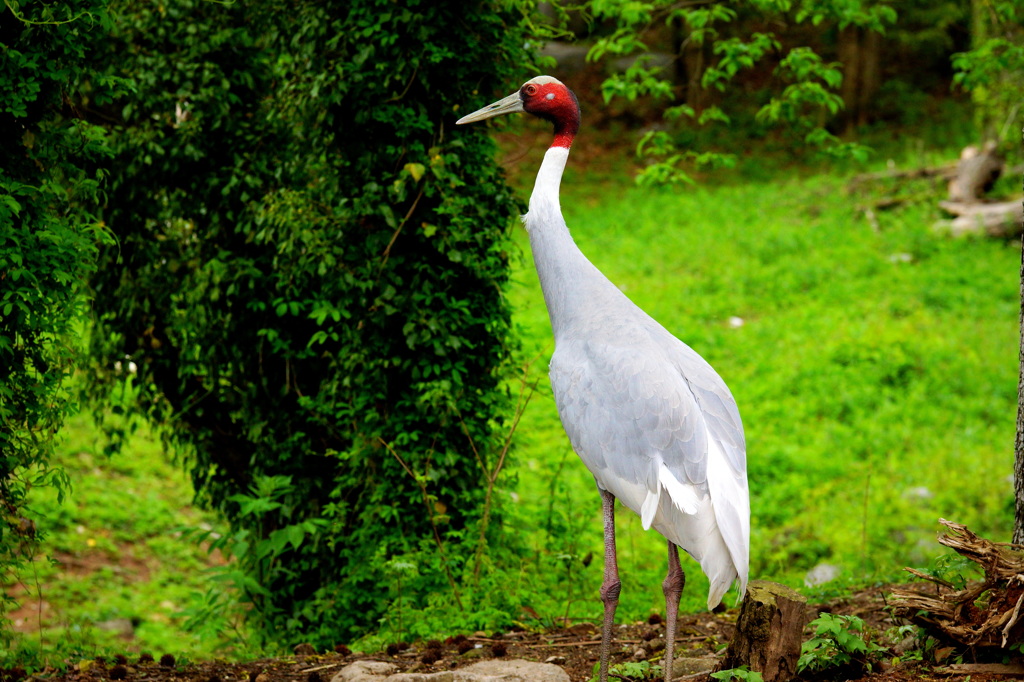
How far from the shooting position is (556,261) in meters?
4.40

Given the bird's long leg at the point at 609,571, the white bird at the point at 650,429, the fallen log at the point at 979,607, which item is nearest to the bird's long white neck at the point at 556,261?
the white bird at the point at 650,429

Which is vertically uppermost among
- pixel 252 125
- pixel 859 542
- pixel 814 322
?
pixel 252 125

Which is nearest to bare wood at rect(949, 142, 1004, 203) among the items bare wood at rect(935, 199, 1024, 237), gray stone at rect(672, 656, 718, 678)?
bare wood at rect(935, 199, 1024, 237)

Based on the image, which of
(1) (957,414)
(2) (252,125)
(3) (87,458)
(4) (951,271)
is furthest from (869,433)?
(3) (87,458)

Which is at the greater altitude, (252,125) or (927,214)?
(252,125)

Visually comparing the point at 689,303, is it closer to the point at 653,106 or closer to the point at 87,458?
the point at 87,458

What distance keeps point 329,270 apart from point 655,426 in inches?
110

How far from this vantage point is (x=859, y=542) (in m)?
7.91

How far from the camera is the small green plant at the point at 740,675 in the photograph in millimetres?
3607

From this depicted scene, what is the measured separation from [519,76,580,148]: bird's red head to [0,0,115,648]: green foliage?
1939 mm

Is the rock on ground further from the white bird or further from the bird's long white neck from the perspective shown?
the bird's long white neck

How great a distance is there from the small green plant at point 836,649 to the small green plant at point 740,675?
0.25 m

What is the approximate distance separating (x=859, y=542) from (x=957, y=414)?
2.79 meters

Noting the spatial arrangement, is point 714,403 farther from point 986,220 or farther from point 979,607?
point 986,220
